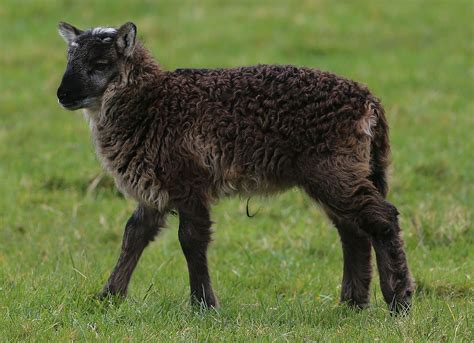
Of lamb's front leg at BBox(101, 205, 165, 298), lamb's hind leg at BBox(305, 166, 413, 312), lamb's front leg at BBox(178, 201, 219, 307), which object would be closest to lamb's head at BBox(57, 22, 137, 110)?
lamb's front leg at BBox(101, 205, 165, 298)

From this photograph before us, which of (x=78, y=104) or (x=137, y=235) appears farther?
(x=137, y=235)

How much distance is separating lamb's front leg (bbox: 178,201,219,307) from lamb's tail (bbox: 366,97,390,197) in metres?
1.25

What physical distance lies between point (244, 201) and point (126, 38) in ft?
12.5

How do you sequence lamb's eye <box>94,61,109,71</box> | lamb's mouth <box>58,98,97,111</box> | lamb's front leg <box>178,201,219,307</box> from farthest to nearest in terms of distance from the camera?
1. lamb's eye <box>94,61,109,71</box>
2. lamb's mouth <box>58,98,97,111</box>
3. lamb's front leg <box>178,201,219,307</box>

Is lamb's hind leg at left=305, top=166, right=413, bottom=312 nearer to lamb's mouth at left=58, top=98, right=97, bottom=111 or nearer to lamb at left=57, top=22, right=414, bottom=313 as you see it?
lamb at left=57, top=22, right=414, bottom=313

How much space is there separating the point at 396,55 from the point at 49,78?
5604 mm

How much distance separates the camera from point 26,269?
821 centimetres

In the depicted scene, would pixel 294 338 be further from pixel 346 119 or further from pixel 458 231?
pixel 458 231

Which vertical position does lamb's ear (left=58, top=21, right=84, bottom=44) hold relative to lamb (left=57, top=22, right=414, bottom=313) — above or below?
above

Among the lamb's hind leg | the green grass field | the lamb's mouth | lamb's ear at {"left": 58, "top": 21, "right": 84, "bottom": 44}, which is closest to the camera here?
the green grass field

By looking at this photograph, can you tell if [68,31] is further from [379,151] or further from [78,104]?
[379,151]

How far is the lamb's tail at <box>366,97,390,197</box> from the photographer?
702 centimetres

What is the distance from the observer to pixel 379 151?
7.11 metres

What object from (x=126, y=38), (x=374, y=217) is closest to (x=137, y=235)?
(x=126, y=38)
